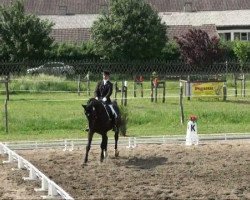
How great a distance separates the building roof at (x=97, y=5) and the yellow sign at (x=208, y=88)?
36.4 meters

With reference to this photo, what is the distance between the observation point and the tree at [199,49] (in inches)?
2175

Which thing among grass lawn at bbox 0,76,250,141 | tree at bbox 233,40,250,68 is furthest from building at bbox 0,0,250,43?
grass lawn at bbox 0,76,250,141

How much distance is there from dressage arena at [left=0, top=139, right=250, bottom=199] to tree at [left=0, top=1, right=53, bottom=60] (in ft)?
111

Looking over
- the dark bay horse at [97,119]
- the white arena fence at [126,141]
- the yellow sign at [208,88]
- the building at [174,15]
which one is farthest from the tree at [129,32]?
the dark bay horse at [97,119]

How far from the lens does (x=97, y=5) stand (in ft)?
243

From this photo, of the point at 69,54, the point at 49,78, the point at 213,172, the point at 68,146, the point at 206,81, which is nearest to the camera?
the point at 213,172

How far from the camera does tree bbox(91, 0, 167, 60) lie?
2254 inches

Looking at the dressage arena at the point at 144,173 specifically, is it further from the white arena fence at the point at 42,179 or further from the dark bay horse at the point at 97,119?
the dark bay horse at the point at 97,119

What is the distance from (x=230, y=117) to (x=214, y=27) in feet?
123

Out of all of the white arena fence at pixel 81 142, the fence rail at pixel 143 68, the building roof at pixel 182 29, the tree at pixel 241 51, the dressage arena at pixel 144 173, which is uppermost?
the building roof at pixel 182 29

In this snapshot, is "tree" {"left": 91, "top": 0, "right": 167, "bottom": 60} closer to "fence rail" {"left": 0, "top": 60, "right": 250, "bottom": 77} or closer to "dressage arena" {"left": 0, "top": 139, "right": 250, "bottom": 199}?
"fence rail" {"left": 0, "top": 60, "right": 250, "bottom": 77}

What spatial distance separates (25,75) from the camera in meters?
46.8

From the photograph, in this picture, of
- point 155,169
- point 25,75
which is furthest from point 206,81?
point 155,169

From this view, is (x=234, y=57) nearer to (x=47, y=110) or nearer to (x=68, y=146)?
Result: (x=47, y=110)
